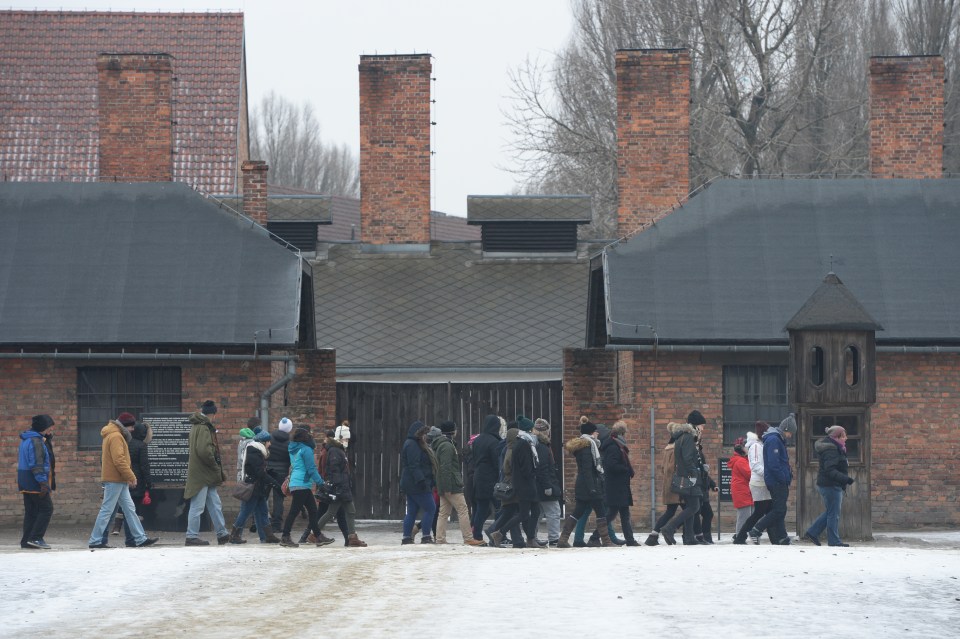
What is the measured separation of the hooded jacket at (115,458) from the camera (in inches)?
645

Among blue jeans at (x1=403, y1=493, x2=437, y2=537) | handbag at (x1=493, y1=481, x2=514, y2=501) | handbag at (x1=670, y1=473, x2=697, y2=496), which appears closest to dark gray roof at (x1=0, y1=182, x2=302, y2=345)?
blue jeans at (x1=403, y1=493, x2=437, y2=537)

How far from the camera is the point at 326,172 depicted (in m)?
77.9

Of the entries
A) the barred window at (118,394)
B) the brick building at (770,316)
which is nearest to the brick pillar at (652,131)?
the brick building at (770,316)

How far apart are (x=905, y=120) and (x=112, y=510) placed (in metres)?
16.4

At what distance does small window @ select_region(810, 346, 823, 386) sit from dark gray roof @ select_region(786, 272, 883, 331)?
315 millimetres

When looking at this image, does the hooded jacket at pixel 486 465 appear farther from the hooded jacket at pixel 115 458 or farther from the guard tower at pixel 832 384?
the hooded jacket at pixel 115 458

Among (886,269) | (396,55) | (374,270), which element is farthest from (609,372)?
(396,55)

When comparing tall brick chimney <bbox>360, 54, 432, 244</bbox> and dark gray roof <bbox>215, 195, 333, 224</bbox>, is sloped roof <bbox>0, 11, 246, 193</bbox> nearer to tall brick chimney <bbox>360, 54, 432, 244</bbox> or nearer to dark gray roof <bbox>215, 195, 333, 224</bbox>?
dark gray roof <bbox>215, 195, 333, 224</bbox>

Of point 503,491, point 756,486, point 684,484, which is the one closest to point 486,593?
point 503,491

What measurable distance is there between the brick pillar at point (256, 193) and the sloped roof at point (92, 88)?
11590 mm

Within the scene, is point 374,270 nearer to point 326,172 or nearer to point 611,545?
point 611,545

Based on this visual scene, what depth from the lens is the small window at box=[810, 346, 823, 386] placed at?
17.8m

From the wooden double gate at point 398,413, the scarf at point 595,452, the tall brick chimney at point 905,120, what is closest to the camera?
the scarf at point 595,452

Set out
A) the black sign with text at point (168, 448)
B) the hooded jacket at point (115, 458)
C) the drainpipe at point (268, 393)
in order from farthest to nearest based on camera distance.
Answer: the drainpipe at point (268, 393), the black sign with text at point (168, 448), the hooded jacket at point (115, 458)
